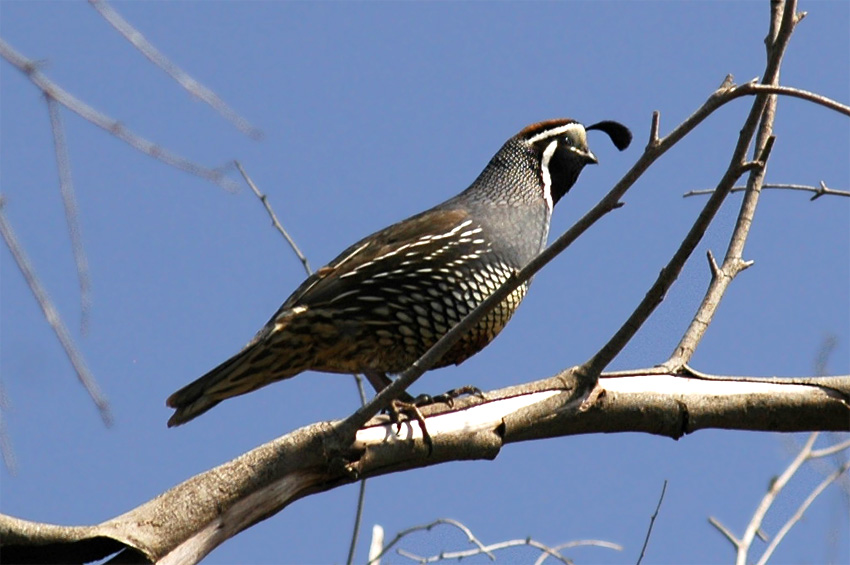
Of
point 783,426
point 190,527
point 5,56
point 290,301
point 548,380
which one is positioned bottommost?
point 783,426

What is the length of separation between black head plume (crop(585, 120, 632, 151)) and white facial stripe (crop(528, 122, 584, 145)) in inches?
3.9

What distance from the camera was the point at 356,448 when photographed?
3.53m

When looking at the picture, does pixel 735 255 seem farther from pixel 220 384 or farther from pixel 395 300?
pixel 220 384

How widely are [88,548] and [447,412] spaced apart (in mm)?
1162

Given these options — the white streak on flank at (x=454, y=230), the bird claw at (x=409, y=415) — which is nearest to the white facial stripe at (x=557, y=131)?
the white streak on flank at (x=454, y=230)

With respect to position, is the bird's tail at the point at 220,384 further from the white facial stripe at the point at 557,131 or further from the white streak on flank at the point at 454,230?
the white facial stripe at the point at 557,131

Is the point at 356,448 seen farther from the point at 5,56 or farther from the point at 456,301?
the point at 5,56

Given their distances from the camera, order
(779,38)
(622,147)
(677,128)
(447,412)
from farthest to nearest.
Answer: (622,147) < (447,412) < (779,38) < (677,128)

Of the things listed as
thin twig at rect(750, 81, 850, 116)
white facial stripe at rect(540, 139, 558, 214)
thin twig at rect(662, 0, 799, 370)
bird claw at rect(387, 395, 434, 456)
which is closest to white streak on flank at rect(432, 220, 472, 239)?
white facial stripe at rect(540, 139, 558, 214)

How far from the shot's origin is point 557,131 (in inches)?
225

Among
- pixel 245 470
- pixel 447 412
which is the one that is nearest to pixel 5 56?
pixel 245 470

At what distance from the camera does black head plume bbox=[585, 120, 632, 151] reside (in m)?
5.67

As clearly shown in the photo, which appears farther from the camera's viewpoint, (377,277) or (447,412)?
(377,277)

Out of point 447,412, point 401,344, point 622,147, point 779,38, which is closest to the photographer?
point 779,38
